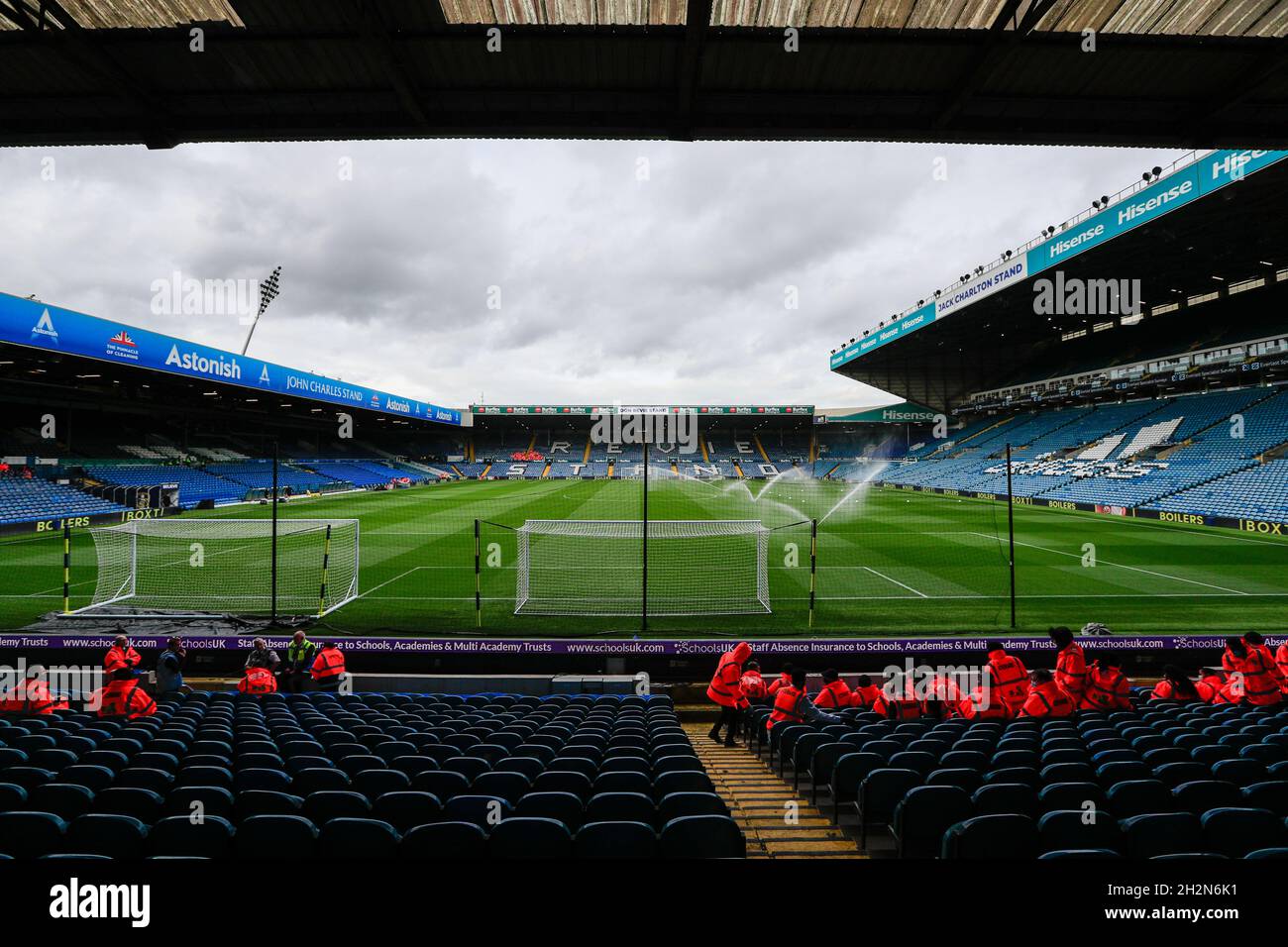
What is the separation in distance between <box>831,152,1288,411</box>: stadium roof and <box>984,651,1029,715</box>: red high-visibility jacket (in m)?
25.2

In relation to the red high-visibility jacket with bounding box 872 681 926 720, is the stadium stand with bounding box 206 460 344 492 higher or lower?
higher

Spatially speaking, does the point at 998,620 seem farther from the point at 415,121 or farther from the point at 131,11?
the point at 131,11

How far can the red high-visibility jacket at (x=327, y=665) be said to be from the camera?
9109mm

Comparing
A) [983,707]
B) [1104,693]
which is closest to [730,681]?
[983,707]

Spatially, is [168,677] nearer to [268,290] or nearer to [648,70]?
[648,70]

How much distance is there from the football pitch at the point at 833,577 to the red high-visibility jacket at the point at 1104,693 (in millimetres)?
4664

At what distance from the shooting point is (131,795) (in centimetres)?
377

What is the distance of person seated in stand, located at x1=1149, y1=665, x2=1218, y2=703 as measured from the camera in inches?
321

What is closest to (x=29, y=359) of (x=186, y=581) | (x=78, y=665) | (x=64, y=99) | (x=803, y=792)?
(x=186, y=581)

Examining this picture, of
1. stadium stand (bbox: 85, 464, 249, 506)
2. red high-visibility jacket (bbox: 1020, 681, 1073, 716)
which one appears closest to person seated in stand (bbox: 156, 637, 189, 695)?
red high-visibility jacket (bbox: 1020, 681, 1073, 716)

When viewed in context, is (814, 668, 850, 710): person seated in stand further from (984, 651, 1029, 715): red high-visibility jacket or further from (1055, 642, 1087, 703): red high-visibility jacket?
(1055, 642, 1087, 703): red high-visibility jacket

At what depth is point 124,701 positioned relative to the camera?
7.23m

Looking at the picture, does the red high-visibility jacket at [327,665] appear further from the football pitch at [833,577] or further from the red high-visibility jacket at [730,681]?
the red high-visibility jacket at [730,681]

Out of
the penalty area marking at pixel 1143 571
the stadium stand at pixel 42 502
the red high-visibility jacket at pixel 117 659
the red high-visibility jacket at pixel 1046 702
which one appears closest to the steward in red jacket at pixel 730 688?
the red high-visibility jacket at pixel 1046 702
